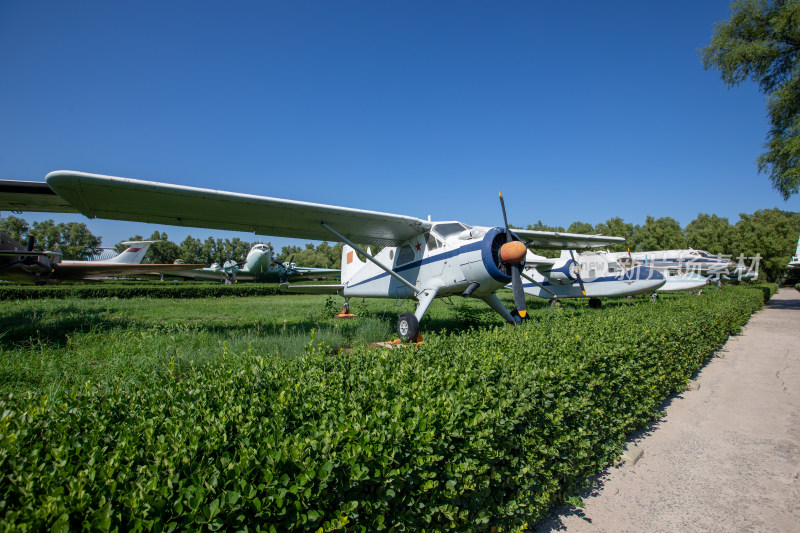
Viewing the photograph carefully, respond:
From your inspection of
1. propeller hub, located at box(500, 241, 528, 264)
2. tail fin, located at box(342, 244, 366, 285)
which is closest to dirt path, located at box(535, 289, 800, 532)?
propeller hub, located at box(500, 241, 528, 264)

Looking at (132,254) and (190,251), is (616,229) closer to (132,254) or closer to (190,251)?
(132,254)

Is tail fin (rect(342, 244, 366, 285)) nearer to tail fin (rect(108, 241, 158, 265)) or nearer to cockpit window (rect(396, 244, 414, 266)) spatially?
cockpit window (rect(396, 244, 414, 266))

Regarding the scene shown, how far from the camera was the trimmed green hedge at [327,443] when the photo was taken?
1311 mm

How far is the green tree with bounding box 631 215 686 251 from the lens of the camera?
48781 millimetres

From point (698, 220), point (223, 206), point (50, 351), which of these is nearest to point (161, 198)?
point (223, 206)

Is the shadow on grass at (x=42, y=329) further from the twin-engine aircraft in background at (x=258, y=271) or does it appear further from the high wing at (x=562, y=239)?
the twin-engine aircraft in background at (x=258, y=271)

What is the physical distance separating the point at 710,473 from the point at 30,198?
11.8 meters

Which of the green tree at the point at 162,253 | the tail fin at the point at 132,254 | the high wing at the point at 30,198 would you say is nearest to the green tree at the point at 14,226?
the green tree at the point at 162,253

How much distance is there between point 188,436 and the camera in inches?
65.1

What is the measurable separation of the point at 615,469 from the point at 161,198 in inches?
304

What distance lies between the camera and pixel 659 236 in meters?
50.8

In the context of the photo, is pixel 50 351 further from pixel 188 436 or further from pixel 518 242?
pixel 518 242

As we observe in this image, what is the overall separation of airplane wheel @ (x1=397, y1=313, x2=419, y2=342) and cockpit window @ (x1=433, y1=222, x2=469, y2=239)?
2.57m

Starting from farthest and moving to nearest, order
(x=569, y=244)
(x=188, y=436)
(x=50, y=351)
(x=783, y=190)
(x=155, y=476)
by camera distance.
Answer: (x=783, y=190), (x=569, y=244), (x=50, y=351), (x=188, y=436), (x=155, y=476)
